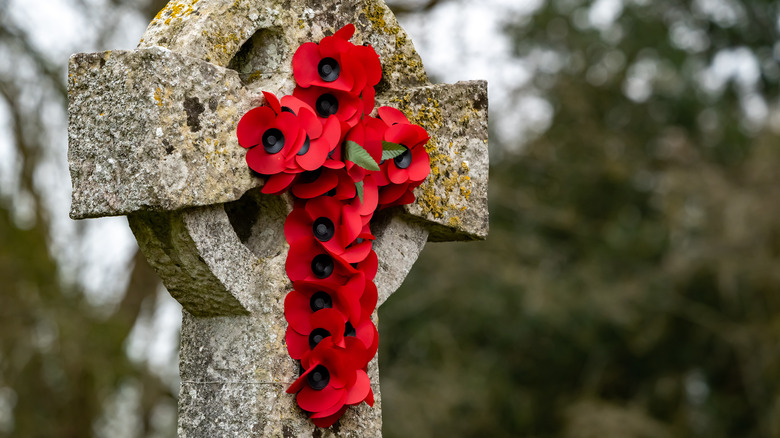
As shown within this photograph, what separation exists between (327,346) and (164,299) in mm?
5761

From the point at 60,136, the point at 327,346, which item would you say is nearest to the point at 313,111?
the point at 327,346

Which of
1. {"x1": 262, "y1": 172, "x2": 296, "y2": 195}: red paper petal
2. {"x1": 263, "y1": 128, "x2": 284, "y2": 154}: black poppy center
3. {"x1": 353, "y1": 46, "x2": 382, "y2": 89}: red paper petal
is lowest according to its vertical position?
{"x1": 262, "y1": 172, "x2": 296, "y2": 195}: red paper petal

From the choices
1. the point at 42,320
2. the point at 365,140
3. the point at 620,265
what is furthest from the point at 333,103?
the point at 620,265

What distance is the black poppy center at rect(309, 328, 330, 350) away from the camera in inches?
82.4

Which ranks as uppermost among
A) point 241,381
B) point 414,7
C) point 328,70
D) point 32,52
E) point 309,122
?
point 32,52

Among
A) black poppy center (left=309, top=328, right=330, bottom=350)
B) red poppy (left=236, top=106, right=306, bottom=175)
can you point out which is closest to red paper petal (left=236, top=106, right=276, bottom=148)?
red poppy (left=236, top=106, right=306, bottom=175)

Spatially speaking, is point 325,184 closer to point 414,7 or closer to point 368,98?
point 368,98

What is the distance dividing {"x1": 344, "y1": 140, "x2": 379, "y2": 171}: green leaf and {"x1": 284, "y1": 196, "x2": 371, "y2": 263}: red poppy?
0.34ft

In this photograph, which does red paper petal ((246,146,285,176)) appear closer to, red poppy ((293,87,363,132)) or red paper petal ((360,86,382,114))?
red poppy ((293,87,363,132))

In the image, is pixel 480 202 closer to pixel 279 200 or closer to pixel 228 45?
pixel 279 200

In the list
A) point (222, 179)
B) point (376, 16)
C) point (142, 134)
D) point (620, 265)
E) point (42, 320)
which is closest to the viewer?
point (142, 134)

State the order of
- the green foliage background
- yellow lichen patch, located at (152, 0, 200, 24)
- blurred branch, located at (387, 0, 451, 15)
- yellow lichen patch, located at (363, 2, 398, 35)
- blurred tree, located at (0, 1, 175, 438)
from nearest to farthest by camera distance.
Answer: yellow lichen patch, located at (152, 0, 200, 24) → yellow lichen patch, located at (363, 2, 398, 35) → blurred tree, located at (0, 1, 175, 438) → blurred branch, located at (387, 0, 451, 15) → the green foliage background

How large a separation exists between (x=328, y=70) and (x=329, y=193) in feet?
0.96

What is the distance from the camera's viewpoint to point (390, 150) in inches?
87.7
